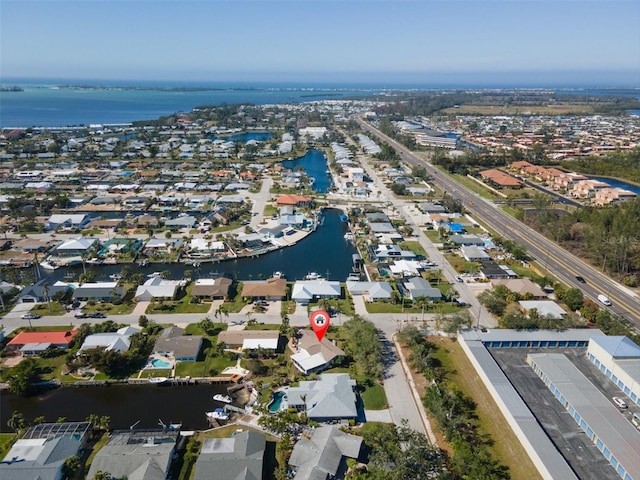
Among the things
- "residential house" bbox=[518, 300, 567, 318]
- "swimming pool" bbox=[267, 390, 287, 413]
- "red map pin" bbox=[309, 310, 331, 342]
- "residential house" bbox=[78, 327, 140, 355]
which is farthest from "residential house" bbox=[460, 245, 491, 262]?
"residential house" bbox=[78, 327, 140, 355]

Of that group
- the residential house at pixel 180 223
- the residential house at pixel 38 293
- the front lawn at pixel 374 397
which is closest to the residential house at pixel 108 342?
the residential house at pixel 38 293

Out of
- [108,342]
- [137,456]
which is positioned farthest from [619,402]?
[108,342]

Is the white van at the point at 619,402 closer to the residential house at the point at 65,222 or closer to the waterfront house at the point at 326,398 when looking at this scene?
the waterfront house at the point at 326,398

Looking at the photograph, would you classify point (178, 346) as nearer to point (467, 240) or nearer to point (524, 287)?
point (524, 287)

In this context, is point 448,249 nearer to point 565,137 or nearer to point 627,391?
point 627,391

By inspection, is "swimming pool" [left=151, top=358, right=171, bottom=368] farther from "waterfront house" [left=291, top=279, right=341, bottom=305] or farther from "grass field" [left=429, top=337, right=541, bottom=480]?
"grass field" [left=429, top=337, right=541, bottom=480]

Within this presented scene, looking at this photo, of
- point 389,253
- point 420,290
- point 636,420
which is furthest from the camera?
point 389,253
